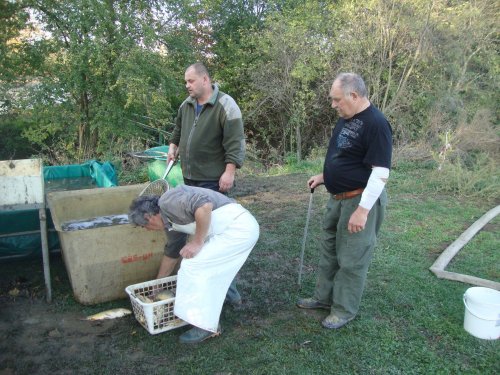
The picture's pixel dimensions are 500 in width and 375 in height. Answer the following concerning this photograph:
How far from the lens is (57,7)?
8.47 metres

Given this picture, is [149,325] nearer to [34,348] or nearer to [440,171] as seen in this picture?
[34,348]

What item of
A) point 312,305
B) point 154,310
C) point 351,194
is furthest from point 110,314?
point 351,194

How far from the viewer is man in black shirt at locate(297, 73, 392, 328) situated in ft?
8.68

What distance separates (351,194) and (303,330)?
1.05 m

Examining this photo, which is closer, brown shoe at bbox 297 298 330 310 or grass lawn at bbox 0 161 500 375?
grass lawn at bbox 0 161 500 375

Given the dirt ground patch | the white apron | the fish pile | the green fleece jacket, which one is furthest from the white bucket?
the fish pile

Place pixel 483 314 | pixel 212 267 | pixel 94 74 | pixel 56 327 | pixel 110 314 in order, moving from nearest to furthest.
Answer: pixel 212 267 < pixel 483 314 < pixel 56 327 < pixel 110 314 < pixel 94 74

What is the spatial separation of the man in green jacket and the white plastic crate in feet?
0.62

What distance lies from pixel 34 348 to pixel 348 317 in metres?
2.18

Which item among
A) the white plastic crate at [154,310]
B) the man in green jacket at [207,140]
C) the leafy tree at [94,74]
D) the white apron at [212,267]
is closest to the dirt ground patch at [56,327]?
the white plastic crate at [154,310]

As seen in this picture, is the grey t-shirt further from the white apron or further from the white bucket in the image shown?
the white bucket

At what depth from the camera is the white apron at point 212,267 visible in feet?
8.77

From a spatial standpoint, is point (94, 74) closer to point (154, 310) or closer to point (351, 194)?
point (154, 310)

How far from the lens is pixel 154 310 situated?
2803mm
